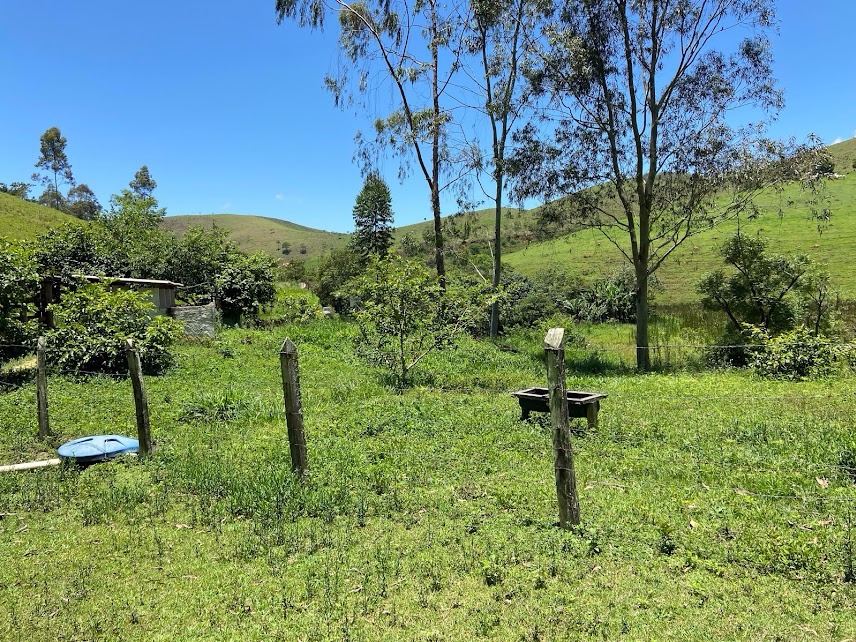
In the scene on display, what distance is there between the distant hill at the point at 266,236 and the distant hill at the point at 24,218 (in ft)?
160

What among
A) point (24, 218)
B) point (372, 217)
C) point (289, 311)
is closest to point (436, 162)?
point (289, 311)

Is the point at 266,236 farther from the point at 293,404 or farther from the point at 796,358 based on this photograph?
the point at 293,404

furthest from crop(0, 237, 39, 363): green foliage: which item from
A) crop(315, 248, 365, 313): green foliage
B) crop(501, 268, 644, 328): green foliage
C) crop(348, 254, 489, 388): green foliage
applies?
crop(315, 248, 365, 313): green foliage

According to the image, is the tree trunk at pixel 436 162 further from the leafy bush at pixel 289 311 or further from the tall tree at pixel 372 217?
the tall tree at pixel 372 217

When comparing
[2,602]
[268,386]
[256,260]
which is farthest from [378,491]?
[256,260]

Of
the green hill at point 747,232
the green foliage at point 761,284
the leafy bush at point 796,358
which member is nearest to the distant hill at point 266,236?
the green hill at point 747,232

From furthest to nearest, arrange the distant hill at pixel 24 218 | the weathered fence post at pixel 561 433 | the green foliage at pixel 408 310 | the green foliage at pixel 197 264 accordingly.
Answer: the distant hill at pixel 24 218
the green foliage at pixel 197 264
the green foliage at pixel 408 310
the weathered fence post at pixel 561 433

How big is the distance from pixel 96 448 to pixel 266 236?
447ft

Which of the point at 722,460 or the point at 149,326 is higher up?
the point at 149,326

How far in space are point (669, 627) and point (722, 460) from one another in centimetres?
382

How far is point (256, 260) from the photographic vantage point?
2514cm

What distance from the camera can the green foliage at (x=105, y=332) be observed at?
12375mm

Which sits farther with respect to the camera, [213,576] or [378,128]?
[378,128]

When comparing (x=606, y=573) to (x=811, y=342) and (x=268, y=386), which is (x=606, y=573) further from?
(x=811, y=342)
